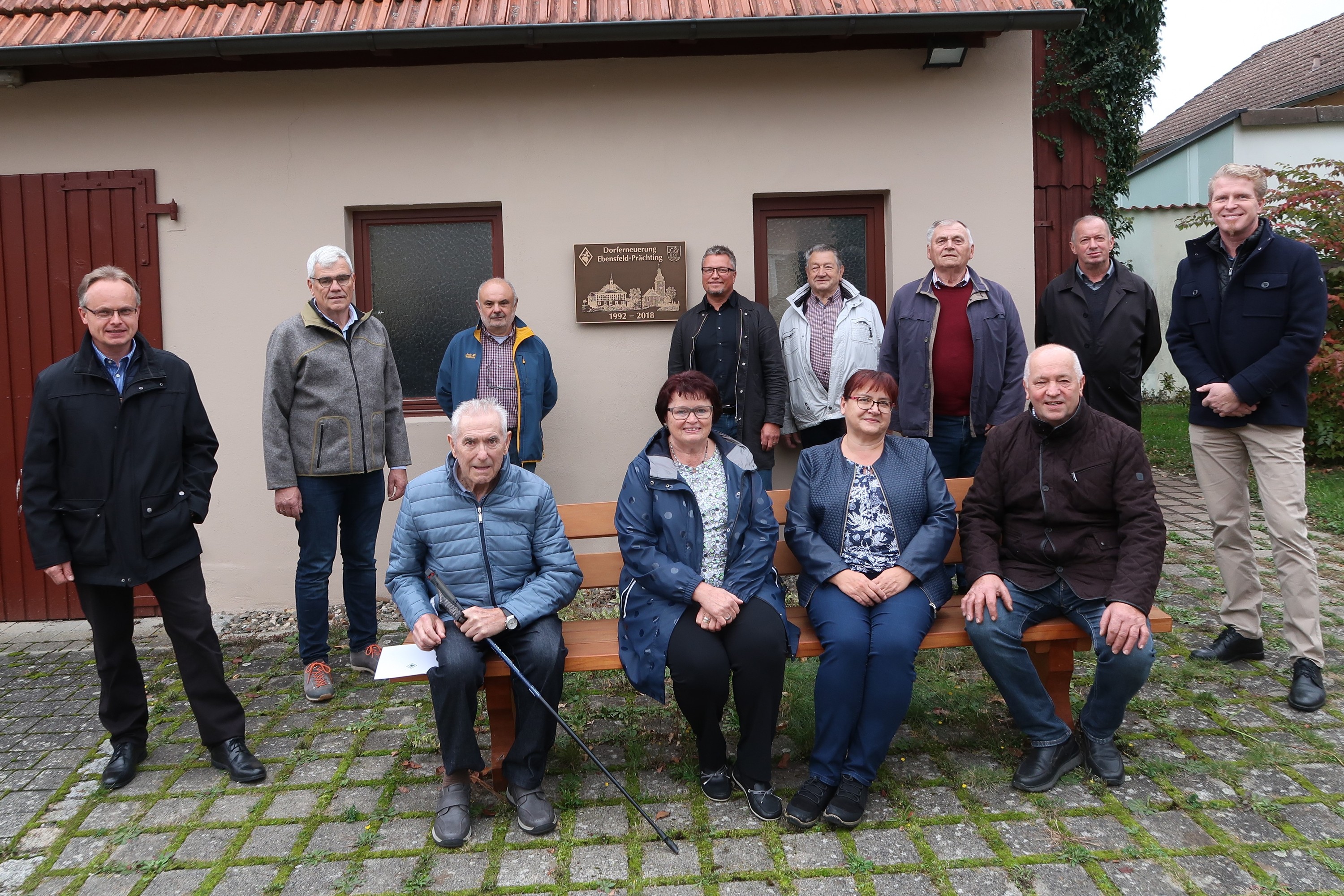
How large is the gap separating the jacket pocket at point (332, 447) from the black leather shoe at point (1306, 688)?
4.26 metres

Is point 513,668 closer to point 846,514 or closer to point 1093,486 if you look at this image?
point 846,514

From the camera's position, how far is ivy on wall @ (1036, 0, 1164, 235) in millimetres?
6184

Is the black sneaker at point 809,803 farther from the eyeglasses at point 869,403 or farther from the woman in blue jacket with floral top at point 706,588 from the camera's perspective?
the eyeglasses at point 869,403

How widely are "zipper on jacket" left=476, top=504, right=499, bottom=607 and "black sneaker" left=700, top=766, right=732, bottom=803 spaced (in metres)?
0.99

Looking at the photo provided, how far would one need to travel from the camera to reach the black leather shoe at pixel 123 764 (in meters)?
3.62

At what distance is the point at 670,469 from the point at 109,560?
84.3 inches

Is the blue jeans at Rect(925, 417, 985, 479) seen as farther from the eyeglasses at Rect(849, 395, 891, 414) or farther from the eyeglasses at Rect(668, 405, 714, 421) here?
the eyeglasses at Rect(668, 405, 714, 421)

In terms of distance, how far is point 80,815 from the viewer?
342cm

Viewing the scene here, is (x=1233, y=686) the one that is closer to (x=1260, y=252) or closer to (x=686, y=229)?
(x=1260, y=252)

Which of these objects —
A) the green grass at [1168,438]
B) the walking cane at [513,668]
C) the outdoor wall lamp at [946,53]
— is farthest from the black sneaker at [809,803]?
the green grass at [1168,438]

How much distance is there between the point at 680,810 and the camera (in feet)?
10.9

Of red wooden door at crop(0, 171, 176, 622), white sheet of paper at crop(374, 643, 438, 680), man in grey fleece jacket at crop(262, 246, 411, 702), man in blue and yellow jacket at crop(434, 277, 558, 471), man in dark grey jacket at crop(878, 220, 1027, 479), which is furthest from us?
red wooden door at crop(0, 171, 176, 622)

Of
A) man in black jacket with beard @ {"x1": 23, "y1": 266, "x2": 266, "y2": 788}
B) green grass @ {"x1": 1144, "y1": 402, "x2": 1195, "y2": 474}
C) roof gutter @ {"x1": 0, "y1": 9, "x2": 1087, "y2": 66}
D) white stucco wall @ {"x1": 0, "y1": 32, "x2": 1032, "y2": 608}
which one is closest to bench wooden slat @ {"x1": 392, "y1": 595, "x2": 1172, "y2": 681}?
man in black jacket with beard @ {"x1": 23, "y1": 266, "x2": 266, "y2": 788}

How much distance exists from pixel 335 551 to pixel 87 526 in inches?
46.5
